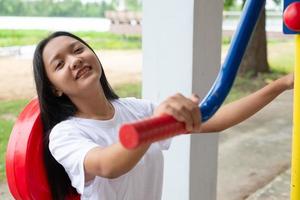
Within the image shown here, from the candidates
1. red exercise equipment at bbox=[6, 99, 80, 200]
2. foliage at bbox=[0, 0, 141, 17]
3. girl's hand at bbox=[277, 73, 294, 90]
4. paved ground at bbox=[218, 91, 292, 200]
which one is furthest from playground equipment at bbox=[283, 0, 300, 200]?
foliage at bbox=[0, 0, 141, 17]

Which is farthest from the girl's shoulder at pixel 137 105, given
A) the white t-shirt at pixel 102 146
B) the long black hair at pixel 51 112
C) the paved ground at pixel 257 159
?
the paved ground at pixel 257 159

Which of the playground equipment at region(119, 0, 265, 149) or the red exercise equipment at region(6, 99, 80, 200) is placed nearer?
the playground equipment at region(119, 0, 265, 149)

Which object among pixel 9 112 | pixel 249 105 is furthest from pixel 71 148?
pixel 9 112

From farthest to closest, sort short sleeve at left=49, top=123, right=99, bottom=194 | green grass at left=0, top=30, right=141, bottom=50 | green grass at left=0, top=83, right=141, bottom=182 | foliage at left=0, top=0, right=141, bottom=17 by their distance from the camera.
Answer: foliage at left=0, top=0, right=141, bottom=17 < green grass at left=0, top=30, right=141, bottom=50 < green grass at left=0, top=83, right=141, bottom=182 < short sleeve at left=49, top=123, right=99, bottom=194

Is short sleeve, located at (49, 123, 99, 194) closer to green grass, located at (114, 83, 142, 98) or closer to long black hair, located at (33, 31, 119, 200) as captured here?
long black hair, located at (33, 31, 119, 200)

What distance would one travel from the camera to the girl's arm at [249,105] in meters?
1.07

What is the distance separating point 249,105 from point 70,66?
1.33ft

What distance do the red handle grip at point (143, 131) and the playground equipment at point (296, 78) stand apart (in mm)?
379

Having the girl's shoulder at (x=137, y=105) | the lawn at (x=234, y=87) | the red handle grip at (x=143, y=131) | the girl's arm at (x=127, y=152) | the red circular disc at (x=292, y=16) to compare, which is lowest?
the lawn at (x=234, y=87)

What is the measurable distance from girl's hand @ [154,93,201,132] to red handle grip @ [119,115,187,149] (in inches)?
2.0

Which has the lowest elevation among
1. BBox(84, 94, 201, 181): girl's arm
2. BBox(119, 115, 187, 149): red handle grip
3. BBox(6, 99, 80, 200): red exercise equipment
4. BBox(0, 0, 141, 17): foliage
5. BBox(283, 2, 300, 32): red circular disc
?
BBox(0, 0, 141, 17): foliage

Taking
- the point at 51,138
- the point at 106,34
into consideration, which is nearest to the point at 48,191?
the point at 51,138

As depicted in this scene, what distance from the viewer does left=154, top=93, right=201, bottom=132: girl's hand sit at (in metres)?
0.64

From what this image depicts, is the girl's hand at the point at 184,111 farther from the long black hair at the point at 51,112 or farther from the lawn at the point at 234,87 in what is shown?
the lawn at the point at 234,87
